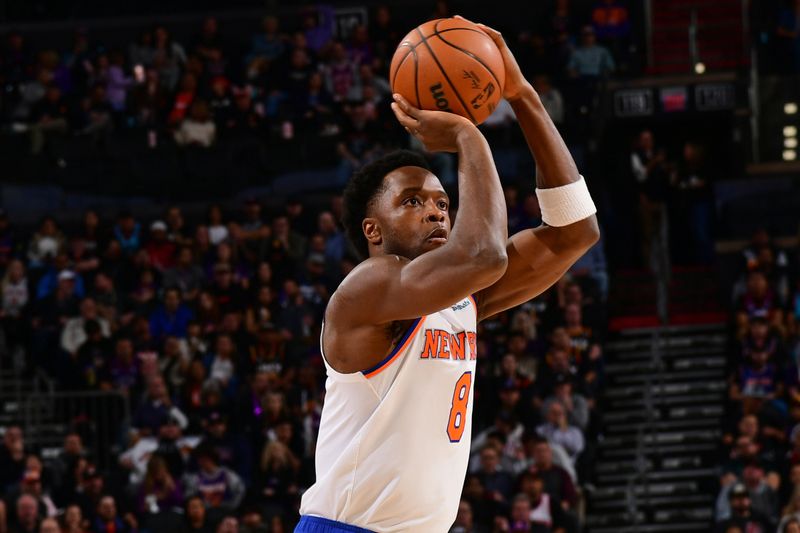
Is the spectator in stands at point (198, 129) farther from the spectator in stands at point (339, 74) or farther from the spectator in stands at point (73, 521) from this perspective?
the spectator in stands at point (73, 521)

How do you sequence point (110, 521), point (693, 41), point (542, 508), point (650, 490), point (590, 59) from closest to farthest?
point (542, 508), point (110, 521), point (650, 490), point (590, 59), point (693, 41)

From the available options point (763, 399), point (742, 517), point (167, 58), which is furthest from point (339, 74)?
point (742, 517)

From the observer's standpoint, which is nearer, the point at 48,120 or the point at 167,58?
the point at 48,120

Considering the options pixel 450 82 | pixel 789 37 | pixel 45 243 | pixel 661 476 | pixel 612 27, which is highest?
pixel 612 27

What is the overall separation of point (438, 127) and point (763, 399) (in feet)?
33.3

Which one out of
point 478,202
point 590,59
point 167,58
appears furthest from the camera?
point 167,58

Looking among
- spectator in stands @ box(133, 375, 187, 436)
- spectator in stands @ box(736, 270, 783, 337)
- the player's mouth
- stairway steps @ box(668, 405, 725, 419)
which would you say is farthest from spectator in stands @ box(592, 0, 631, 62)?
the player's mouth

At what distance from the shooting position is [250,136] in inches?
771

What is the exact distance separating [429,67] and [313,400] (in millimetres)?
10357

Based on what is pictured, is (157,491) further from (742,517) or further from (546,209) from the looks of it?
(546,209)

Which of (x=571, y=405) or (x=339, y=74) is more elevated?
(x=339, y=74)

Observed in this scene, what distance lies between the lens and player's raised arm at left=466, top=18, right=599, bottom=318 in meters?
5.27

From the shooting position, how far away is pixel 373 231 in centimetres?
507

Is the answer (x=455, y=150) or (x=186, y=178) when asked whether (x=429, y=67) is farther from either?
(x=186, y=178)
